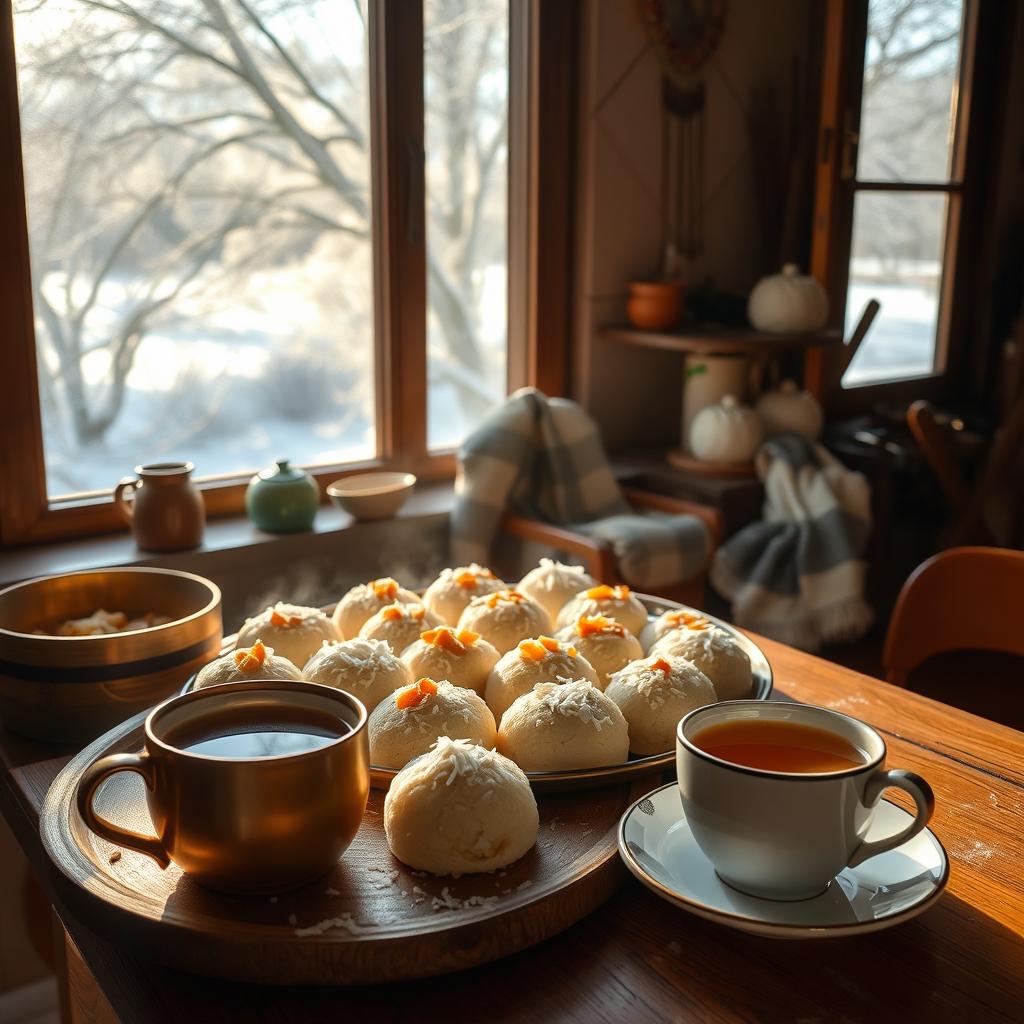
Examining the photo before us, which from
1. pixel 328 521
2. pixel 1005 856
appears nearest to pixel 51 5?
pixel 328 521

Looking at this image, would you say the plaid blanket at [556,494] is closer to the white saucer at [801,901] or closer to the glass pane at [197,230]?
the glass pane at [197,230]

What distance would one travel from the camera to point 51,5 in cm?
186

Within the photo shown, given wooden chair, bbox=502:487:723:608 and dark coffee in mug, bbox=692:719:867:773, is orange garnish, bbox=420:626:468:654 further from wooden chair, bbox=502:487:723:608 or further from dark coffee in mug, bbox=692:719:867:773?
wooden chair, bbox=502:487:723:608

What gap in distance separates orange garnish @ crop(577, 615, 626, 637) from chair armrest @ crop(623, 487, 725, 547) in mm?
1278

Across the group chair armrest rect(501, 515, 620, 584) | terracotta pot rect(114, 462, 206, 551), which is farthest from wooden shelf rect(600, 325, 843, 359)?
terracotta pot rect(114, 462, 206, 551)

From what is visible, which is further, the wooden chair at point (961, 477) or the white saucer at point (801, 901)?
the wooden chair at point (961, 477)

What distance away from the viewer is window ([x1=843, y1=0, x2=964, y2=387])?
3.07m

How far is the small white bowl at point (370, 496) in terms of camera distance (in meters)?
2.11

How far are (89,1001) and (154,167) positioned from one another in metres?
1.65

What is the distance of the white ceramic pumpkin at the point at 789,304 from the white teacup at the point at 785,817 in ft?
6.40

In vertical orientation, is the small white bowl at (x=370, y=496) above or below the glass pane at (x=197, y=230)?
below

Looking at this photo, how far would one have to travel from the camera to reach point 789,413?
2.57 meters

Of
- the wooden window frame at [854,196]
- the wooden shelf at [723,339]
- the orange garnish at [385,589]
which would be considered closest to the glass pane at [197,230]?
the wooden shelf at [723,339]

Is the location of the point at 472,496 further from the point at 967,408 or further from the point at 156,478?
the point at 967,408
